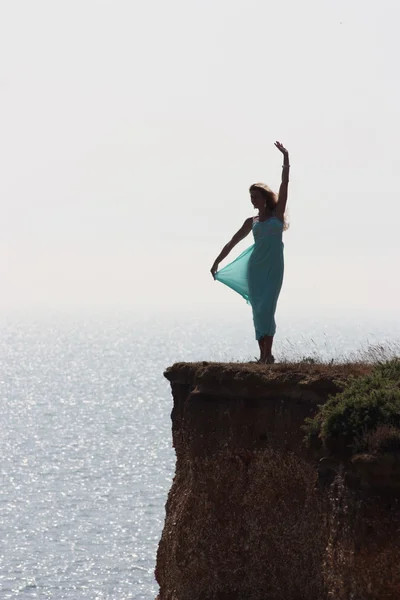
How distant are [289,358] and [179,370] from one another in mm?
2202

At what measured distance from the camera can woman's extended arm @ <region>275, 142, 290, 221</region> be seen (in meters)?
21.7

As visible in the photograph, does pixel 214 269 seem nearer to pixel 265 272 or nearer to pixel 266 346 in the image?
pixel 265 272

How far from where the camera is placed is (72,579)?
56688 mm

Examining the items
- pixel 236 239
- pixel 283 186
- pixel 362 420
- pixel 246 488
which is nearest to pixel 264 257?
pixel 236 239

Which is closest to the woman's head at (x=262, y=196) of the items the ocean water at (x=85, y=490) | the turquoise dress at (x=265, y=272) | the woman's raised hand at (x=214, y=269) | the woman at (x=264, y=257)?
the woman at (x=264, y=257)

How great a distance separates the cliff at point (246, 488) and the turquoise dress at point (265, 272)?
1.31m

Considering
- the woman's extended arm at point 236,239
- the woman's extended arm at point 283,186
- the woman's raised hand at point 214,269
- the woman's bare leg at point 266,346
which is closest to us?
the woman's extended arm at point 283,186

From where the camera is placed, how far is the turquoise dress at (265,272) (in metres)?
22.4

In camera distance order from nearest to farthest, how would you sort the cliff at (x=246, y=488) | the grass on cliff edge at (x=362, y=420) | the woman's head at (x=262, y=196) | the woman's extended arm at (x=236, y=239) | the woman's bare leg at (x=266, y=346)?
the grass on cliff edge at (x=362, y=420)
the cliff at (x=246, y=488)
the woman's head at (x=262, y=196)
the woman's bare leg at (x=266, y=346)
the woman's extended arm at (x=236, y=239)

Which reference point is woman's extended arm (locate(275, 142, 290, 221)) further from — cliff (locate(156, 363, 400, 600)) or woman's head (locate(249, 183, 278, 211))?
cliff (locate(156, 363, 400, 600))

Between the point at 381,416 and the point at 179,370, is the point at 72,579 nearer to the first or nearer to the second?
the point at 179,370

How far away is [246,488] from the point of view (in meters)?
20.9

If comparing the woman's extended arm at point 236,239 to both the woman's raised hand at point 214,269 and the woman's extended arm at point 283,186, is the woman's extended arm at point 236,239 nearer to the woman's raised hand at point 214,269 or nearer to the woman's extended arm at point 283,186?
the woman's raised hand at point 214,269

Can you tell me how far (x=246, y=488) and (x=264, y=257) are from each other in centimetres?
425
